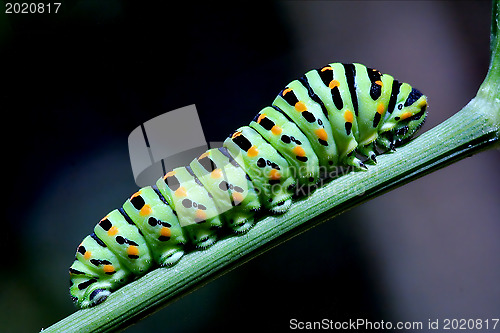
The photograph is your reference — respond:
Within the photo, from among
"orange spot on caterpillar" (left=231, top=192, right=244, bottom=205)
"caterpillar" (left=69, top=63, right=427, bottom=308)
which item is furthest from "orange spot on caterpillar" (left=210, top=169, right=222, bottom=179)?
"orange spot on caterpillar" (left=231, top=192, right=244, bottom=205)

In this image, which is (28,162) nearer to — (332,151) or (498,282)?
(332,151)

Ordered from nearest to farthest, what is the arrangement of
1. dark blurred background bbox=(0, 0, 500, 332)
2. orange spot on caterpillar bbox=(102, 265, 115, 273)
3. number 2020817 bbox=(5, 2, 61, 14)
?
1. orange spot on caterpillar bbox=(102, 265, 115, 273)
2. number 2020817 bbox=(5, 2, 61, 14)
3. dark blurred background bbox=(0, 0, 500, 332)

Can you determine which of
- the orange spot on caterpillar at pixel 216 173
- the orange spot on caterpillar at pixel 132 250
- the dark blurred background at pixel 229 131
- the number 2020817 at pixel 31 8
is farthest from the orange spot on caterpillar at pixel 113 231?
the number 2020817 at pixel 31 8

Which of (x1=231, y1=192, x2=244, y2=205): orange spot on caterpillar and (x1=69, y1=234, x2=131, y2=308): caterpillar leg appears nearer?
(x1=231, y1=192, x2=244, y2=205): orange spot on caterpillar

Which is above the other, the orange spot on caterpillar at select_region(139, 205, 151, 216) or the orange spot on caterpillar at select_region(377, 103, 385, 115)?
the orange spot on caterpillar at select_region(377, 103, 385, 115)

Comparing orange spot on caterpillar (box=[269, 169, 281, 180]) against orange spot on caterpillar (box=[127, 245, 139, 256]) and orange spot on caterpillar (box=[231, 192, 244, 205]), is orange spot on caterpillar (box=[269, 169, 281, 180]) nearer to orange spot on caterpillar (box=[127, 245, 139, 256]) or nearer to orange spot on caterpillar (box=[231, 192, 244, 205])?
orange spot on caterpillar (box=[231, 192, 244, 205])

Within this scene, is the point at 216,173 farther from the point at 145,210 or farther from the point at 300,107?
the point at 300,107

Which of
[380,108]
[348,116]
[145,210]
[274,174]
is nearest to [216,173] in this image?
[274,174]
